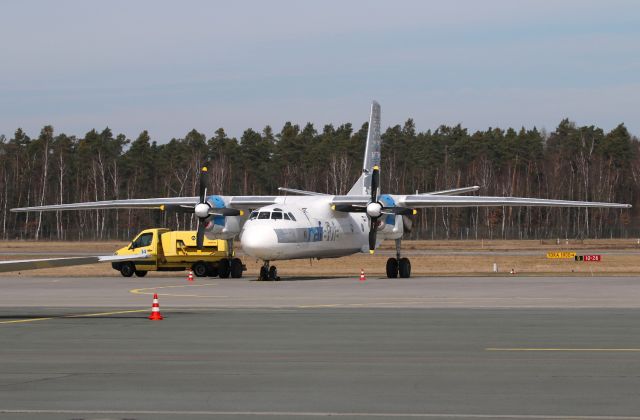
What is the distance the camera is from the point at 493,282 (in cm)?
3775

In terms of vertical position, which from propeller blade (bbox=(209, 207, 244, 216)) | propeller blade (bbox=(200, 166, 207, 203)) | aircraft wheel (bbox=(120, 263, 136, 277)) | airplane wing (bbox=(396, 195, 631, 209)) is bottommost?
aircraft wheel (bbox=(120, 263, 136, 277))

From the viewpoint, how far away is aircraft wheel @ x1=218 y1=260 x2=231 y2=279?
44.0m

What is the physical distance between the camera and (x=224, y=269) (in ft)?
144

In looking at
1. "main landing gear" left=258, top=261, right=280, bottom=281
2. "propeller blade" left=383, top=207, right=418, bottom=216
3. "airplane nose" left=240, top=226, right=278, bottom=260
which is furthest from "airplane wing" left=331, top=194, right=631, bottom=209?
"airplane nose" left=240, top=226, right=278, bottom=260

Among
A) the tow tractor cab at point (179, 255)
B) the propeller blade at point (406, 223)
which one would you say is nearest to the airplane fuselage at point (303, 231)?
the propeller blade at point (406, 223)

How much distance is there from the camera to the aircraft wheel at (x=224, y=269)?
144 ft

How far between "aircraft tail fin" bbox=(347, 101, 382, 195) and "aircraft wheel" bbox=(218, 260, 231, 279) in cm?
787

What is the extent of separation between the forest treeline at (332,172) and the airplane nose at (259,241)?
6969 cm

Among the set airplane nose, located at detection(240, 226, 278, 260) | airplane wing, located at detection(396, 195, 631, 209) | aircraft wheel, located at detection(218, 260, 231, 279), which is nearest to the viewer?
airplane nose, located at detection(240, 226, 278, 260)

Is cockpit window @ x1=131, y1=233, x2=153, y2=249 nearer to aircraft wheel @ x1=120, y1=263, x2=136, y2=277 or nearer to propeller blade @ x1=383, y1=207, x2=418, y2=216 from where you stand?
aircraft wheel @ x1=120, y1=263, x2=136, y2=277
